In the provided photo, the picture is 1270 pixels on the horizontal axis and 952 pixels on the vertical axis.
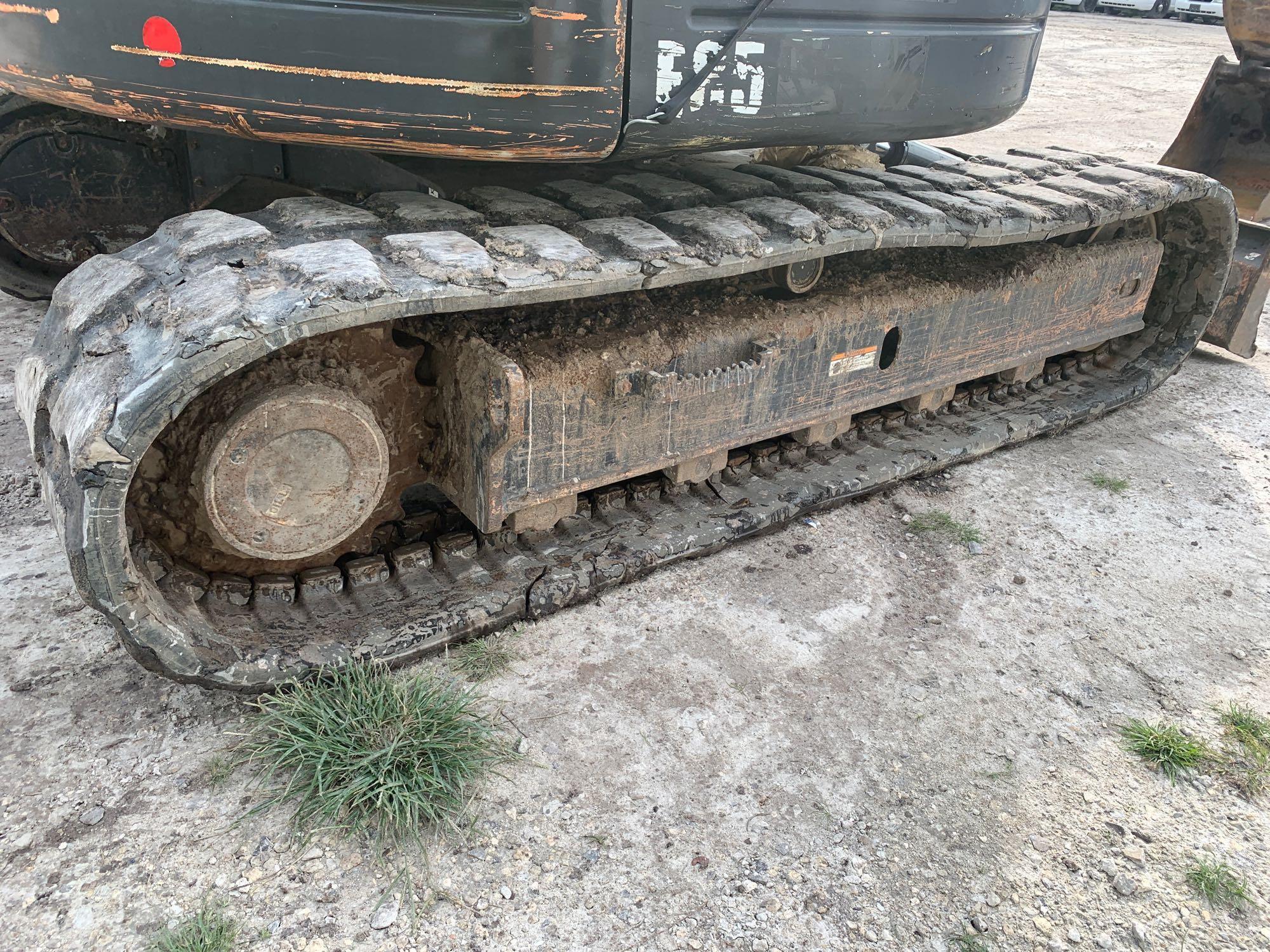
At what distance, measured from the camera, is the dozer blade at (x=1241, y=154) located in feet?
17.3

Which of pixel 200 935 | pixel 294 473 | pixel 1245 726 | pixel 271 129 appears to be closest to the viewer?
pixel 200 935

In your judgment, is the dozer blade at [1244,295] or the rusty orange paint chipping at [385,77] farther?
the dozer blade at [1244,295]

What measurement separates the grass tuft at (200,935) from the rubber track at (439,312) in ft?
1.85

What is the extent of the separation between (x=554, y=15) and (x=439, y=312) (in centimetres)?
72

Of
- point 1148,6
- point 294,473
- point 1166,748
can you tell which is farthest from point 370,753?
point 1148,6

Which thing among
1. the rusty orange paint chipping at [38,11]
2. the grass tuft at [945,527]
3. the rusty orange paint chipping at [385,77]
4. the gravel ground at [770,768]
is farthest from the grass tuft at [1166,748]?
the rusty orange paint chipping at [38,11]

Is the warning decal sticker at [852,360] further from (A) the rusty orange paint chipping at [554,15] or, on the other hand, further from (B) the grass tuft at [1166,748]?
(A) the rusty orange paint chipping at [554,15]

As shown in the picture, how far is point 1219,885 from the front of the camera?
2240 mm

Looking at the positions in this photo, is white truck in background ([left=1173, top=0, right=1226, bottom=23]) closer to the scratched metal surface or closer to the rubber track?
the rubber track

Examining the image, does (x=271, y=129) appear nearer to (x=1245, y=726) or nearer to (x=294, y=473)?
(x=294, y=473)

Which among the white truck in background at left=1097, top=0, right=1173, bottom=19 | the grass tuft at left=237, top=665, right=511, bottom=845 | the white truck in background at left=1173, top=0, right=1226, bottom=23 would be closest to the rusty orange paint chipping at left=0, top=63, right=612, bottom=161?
the grass tuft at left=237, top=665, right=511, bottom=845

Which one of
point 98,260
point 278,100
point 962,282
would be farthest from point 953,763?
point 98,260

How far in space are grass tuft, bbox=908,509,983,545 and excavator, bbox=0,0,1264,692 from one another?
0.25 m

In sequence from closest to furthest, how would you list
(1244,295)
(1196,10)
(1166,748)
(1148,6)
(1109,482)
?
(1166,748)
(1109,482)
(1244,295)
(1196,10)
(1148,6)
